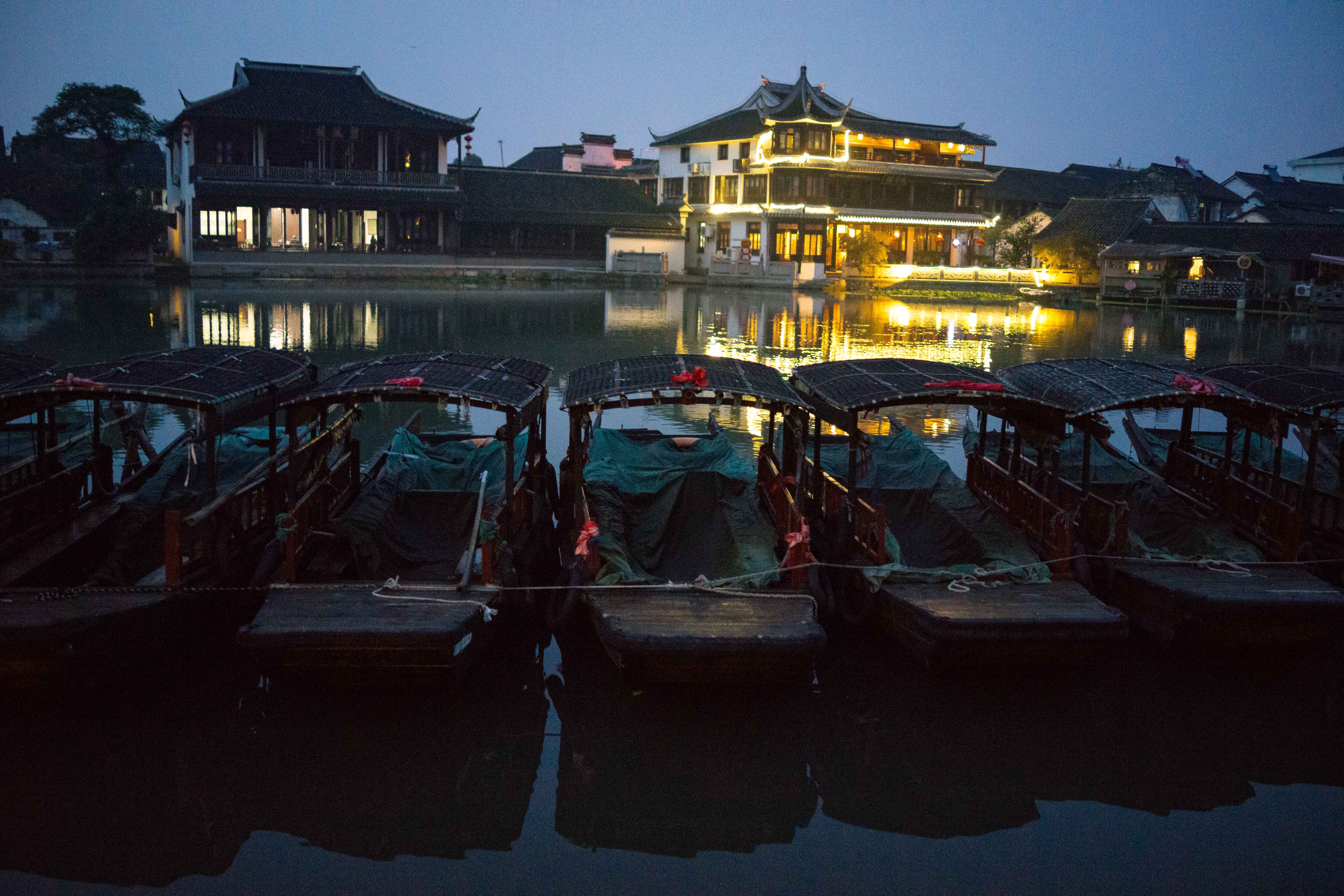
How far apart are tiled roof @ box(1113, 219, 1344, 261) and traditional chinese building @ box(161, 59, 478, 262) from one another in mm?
29657

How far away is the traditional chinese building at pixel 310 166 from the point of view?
43.0 m

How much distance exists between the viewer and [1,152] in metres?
56.3

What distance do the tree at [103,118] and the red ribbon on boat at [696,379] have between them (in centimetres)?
4902

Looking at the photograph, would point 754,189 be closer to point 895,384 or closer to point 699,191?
point 699,191

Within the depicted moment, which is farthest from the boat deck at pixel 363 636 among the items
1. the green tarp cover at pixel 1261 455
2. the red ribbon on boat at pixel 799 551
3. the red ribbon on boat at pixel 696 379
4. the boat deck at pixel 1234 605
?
the green tarp cover at pixel 1261 455

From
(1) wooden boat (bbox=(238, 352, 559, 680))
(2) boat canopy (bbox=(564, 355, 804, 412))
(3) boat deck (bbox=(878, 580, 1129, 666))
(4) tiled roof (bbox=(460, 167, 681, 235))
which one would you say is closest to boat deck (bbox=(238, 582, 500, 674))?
(1) wooden boat (bbox=(238, 352, 559, 680))

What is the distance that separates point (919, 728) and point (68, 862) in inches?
197

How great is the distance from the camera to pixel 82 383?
315 inches

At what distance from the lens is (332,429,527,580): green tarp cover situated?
8.45 meters

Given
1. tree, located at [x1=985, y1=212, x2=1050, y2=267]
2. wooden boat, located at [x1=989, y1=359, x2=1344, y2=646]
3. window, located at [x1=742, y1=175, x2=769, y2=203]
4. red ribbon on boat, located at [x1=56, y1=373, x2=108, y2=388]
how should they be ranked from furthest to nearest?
tree, located at [x1=985, y1=212, x2=1050, y2=267], window, located at [x1=742, y1=175, x2=769, y2=203], red ribbon on boat, located at [x1=56, y1=373, x2=108, y2=388], wooden boat, located at [x1=989, y1=359, x2=1344, y2=646]

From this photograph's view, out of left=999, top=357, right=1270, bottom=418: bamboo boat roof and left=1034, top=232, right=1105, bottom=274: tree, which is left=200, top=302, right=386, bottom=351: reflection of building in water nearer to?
left=999, top=357, right=1270, bottom=418: bamboo boat roof

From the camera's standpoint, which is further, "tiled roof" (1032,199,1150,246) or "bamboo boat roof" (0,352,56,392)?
"tiled roof" (1032,199,1150,246)

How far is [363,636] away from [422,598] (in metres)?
0.73

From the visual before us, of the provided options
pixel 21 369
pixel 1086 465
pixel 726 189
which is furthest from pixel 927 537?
pixel 726 189
